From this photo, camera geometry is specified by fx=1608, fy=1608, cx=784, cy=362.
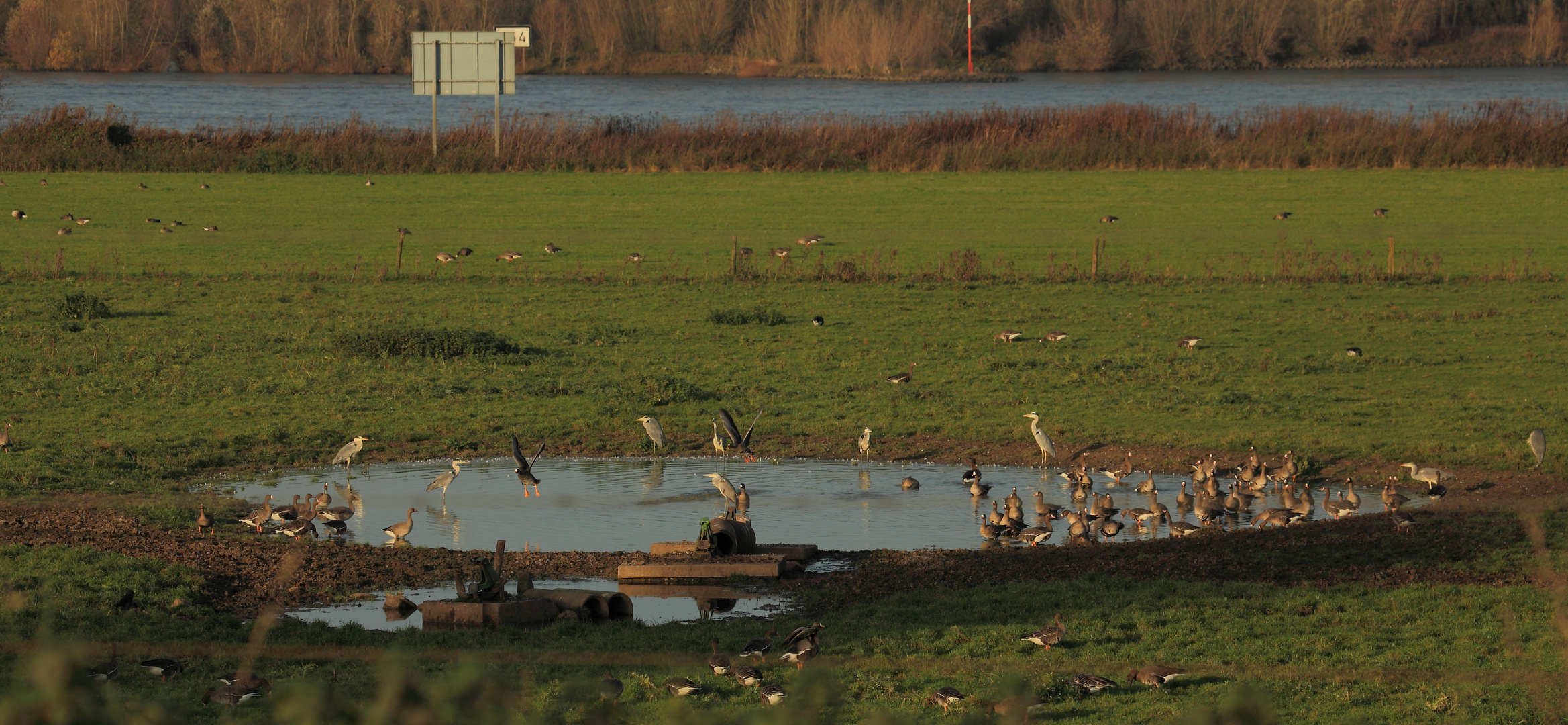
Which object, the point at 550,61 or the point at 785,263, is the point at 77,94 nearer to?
the point at 550,61

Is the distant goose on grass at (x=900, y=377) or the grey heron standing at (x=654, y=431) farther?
the distant goose on grass at (x=900, y=377)

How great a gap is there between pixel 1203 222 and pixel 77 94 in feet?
307

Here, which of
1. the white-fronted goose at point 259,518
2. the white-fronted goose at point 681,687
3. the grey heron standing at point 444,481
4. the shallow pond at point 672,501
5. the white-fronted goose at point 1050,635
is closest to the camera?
the white-fronted goose at point 681,687

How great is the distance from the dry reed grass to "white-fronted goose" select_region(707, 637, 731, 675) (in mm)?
52022

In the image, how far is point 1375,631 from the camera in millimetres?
11562

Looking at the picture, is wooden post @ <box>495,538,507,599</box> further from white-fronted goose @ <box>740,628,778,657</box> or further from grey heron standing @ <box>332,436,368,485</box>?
grey heron standing @ <box>332,436,368,485</box>

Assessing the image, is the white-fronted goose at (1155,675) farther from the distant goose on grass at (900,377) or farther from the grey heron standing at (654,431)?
the distant goose on grass at (900,377)

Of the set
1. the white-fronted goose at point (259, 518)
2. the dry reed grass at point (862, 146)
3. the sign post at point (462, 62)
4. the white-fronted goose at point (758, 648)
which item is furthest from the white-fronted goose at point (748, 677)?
the sign post at point (462, 62)

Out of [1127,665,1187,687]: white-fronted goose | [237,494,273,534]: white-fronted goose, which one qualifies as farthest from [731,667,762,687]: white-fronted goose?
[237,494,273,534]: white-fronted goose

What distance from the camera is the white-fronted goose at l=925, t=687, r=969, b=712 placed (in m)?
9.87

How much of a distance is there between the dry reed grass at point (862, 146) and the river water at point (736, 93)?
22.7 metres

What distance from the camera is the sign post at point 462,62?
2677 inches

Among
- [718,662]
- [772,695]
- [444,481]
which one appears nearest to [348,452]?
[444,481]

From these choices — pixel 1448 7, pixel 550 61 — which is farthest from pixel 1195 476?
pixel 1448 7
